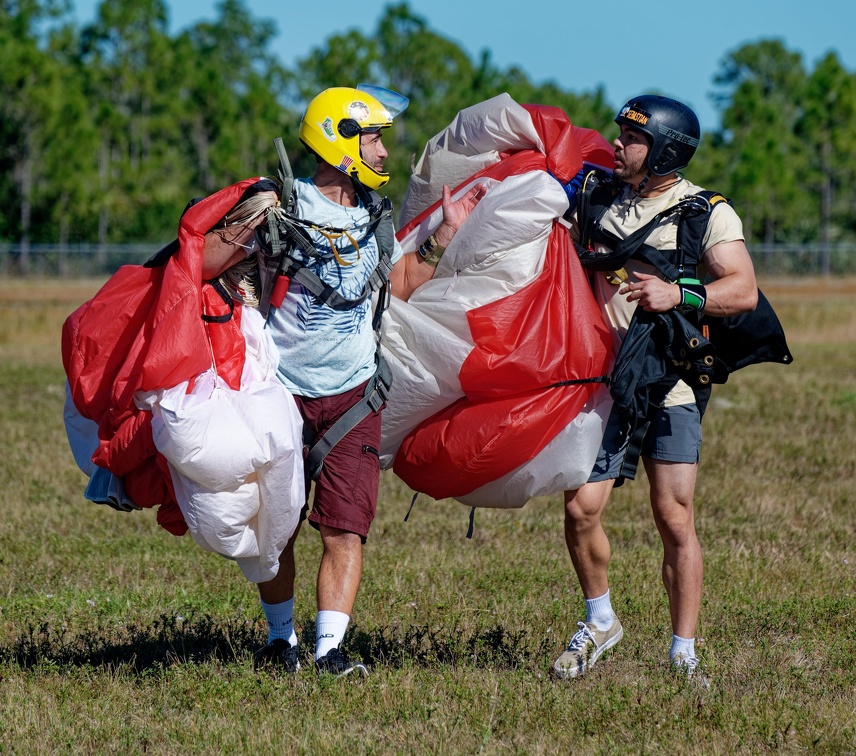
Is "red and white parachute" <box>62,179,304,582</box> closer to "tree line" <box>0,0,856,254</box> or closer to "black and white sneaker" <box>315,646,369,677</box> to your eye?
"black and white sneaker" <box>315,646,369,677</box>

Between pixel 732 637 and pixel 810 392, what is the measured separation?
8.25 m

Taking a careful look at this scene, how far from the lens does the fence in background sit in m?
33.1

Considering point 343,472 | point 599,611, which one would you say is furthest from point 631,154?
point 599,611

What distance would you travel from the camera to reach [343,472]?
435 centimetres

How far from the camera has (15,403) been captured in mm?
12359

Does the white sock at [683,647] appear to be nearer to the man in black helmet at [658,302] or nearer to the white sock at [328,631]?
the man in black helmet at [658,302]

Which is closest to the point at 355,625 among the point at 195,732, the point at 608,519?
the point at 195,732

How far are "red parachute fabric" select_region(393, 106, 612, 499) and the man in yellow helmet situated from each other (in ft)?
1.06

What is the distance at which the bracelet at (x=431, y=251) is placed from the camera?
467 cm

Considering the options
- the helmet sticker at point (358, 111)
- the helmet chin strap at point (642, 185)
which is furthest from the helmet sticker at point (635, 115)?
the helmet sticker at point (358, 111)

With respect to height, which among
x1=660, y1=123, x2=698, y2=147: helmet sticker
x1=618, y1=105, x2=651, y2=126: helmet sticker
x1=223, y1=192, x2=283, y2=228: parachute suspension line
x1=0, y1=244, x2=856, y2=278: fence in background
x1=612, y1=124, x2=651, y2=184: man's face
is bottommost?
x1=0, y1=244, x2=856, y2=278: fence in background

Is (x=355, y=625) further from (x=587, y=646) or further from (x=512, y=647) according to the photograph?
(x=587, y=646)

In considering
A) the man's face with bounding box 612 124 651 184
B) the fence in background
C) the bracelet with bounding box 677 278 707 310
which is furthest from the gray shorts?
the fence in background

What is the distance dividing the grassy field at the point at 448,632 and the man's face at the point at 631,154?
183 cm
